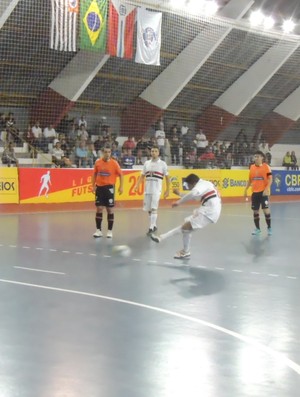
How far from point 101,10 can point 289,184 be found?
13094mm

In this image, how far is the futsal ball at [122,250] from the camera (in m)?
12.0

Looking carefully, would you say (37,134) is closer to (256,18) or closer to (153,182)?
(256,18)

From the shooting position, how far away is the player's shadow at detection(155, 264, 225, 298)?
28.4 ft

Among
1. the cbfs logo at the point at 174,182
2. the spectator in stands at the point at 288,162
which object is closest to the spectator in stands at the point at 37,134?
the cbfs logo at the point at 174,182

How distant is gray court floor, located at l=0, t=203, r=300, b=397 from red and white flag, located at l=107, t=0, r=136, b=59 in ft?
43.1

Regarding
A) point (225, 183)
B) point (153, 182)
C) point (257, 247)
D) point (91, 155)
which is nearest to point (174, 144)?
point (225, 183)

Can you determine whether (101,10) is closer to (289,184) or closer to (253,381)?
(289,184)

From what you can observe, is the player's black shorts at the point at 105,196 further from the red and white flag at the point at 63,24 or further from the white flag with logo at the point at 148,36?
the white flag with logo at the point at 148,36

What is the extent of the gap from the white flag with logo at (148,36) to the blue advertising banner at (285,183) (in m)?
8.98

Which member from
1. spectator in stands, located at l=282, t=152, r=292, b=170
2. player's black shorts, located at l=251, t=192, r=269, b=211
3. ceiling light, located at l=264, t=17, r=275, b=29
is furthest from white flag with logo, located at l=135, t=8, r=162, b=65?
spectator in stands, located at l=282, t=152, r=292, b=170

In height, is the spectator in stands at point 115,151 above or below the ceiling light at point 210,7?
below

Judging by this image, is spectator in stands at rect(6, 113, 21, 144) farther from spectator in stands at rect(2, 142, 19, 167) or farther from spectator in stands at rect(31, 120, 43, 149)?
spectator in stands at rect(2, 142, 19, 167)

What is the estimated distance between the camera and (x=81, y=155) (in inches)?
1014

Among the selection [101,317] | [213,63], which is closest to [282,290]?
[101,317]
